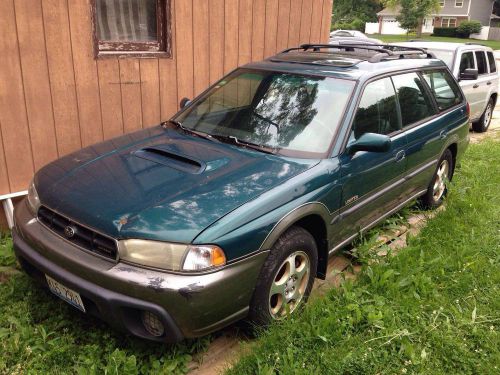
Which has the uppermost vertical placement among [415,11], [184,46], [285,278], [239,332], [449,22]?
[415,11]

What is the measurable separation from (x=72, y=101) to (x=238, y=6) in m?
2.36

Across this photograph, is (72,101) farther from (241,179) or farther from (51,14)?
(241,179)

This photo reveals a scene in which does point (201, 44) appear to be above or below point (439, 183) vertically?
above

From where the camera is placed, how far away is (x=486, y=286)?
3633mm

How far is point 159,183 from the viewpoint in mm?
2857

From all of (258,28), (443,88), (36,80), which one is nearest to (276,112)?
(36,80)

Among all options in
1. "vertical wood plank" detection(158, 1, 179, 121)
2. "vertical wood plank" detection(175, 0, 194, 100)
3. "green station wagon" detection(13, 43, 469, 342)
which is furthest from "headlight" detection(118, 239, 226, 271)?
"vertical wood plank" detection(175, 0, 194, 100)

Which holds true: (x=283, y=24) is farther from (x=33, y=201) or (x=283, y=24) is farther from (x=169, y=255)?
A: (x=169, y=255)

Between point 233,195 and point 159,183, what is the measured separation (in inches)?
18.5

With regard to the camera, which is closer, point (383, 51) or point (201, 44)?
point (383, 51)

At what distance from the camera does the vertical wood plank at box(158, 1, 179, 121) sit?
A: 16.9 feet

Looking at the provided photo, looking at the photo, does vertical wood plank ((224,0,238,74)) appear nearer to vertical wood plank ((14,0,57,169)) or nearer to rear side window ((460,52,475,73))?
vertical wood plank ((14,0,57,169))

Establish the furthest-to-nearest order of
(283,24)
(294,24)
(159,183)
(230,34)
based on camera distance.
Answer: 1. (294,24)
2. (283,24)
3. (230,34)
4. (159,183)

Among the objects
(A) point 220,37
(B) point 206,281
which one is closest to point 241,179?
(B) point 206,281
